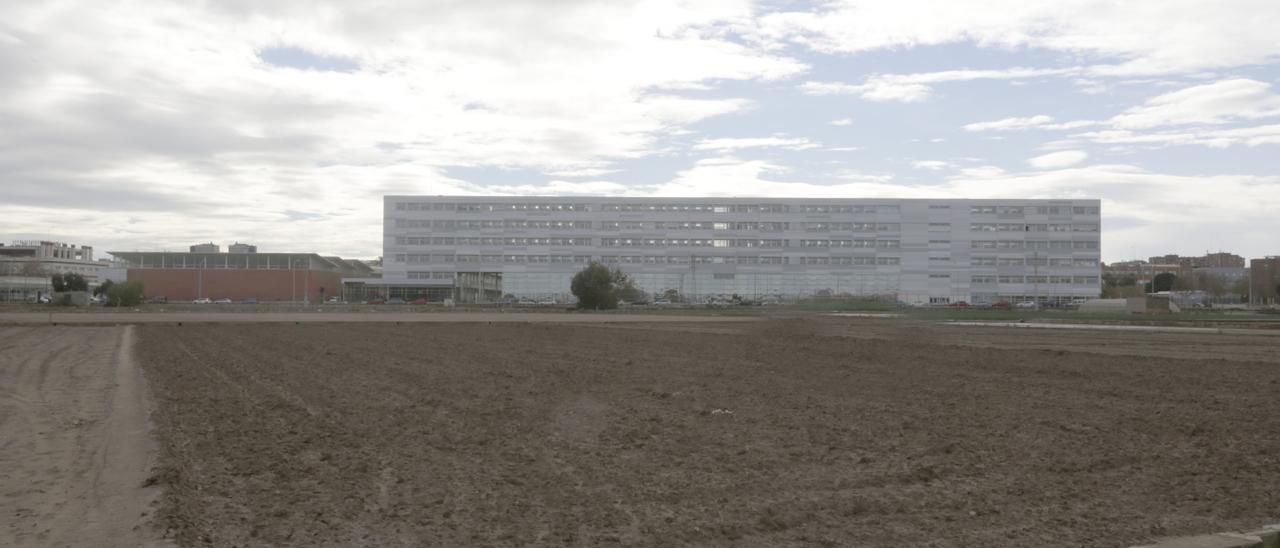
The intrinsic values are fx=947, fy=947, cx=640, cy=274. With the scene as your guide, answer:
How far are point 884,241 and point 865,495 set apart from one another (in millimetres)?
113453

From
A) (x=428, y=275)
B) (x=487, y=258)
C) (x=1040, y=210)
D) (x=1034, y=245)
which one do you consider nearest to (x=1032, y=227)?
(x=1034, y=245)

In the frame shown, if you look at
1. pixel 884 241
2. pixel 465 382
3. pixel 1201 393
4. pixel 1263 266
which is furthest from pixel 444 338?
pixel 1263 266

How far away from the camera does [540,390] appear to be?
20.0 metres

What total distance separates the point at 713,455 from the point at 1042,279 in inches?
4585

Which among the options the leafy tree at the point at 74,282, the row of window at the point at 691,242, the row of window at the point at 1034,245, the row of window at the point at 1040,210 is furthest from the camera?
the leafy tree at the point at 74,282

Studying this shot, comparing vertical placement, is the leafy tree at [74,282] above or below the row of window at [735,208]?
below

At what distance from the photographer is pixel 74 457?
11984 mm

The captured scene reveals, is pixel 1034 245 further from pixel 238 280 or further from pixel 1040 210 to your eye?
pixel 238 280

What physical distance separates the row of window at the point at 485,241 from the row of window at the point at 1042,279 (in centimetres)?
4958

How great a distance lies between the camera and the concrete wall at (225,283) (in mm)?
134625

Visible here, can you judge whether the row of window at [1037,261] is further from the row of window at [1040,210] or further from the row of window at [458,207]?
the row of window at [458,207]

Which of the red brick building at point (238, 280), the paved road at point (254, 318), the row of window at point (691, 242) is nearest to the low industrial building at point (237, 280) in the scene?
the red brick building at point (238, 280)

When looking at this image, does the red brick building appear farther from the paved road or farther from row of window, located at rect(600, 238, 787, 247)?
the paved road

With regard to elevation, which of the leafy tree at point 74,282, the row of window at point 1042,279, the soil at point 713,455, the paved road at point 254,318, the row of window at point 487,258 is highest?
the row of window at point 487,258
